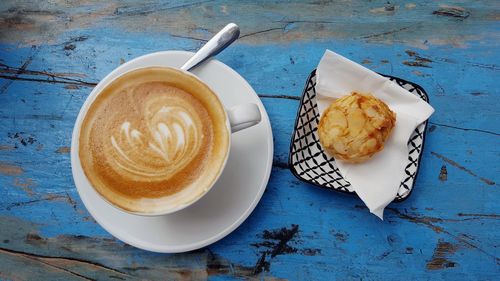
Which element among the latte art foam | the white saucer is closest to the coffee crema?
the latte art foam

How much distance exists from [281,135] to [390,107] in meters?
0.24

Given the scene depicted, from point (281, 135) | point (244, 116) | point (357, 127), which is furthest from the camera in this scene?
point (281, 135)

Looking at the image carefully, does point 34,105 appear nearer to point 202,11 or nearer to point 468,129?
point 202,11

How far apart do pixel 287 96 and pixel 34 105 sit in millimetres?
584

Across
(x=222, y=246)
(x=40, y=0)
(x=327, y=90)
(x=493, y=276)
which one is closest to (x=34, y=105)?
→ (x=40, y=0)

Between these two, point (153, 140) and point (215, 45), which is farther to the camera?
point (215, 45)

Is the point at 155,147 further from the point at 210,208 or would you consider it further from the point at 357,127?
the point at 357,127

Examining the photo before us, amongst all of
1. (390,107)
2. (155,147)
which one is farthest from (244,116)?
(390,107)

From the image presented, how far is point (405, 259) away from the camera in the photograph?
114 centimetres

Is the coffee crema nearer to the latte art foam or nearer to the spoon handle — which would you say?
the latte art foam

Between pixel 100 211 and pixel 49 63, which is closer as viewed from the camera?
pixel 100 211

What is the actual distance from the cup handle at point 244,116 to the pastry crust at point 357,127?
19 centimetres

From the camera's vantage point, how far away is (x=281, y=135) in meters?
1.17

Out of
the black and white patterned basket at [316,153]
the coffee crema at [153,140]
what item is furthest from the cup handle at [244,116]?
the black and white patterned basket at [316,153]
